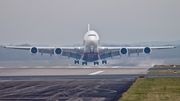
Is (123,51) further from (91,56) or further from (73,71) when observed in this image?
(73,71)

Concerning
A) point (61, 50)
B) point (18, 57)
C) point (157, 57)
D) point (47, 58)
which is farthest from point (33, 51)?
point (157, 57)

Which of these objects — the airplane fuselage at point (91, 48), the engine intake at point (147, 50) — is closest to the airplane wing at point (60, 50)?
the airplane fuselage at point (91, 48)

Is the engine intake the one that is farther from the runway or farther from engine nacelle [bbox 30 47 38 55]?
engine nacelle [bbox 30 47 38 55]

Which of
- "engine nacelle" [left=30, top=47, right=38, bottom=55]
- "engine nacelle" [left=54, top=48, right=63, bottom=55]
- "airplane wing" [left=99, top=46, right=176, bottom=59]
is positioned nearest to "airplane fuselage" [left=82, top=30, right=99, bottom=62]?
"airplane wing" [left=99, top=46, right=176, bottom=59]

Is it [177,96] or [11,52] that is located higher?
[11,52]

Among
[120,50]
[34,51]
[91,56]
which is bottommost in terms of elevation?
[91,56]

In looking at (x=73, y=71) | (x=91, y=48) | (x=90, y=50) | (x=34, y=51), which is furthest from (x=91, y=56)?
(x=73, y=71)

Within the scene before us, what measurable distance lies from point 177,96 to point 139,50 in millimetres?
57831

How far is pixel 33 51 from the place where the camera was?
83188 millimetres

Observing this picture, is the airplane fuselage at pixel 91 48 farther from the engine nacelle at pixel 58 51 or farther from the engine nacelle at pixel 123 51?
the engine nacelle at pixel 123 51

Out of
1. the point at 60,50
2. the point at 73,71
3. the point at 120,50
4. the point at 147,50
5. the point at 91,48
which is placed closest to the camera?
the point at 73,71

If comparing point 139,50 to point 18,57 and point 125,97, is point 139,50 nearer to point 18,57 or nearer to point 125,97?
point 18,57

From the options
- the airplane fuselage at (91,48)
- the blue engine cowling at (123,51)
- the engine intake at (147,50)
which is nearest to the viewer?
the airplane fuselage at (91,48)

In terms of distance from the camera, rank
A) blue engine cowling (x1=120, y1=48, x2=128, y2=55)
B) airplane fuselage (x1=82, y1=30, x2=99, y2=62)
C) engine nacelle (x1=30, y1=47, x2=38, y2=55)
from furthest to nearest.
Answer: blue engine cowling (x1=120, y1=48, x2=128, y2=55), engine nacelle (x1=30, y1=47, x2=38, y2=55), airplane fuselage (x1=82, y1=30, x2=99, y2=62)
